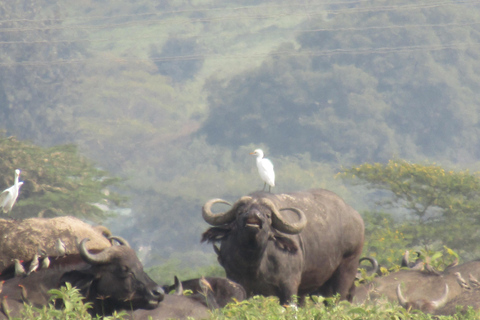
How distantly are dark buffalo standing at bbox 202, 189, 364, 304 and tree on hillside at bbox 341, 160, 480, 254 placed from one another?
42.7 feet

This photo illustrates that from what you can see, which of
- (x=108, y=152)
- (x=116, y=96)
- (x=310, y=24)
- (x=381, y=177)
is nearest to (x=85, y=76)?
(x=116, y=96)

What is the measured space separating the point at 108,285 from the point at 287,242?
2.04 meters

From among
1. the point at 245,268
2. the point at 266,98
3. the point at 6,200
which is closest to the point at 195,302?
the point at 245,268

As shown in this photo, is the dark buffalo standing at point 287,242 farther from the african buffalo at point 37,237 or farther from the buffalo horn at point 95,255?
the buffalo horn at point 95,255

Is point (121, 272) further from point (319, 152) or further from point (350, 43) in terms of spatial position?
point (350, 43)

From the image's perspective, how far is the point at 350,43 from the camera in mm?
72750

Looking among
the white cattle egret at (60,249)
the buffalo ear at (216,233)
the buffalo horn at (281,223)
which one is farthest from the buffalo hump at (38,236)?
the buffalo horn at (281,223)

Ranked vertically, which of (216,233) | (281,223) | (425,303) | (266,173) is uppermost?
(281,223)

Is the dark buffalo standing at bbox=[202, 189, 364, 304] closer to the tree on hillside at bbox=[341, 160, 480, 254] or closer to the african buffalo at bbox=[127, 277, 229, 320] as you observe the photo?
the african buffalo at bbox=[127, 277, 229, 320]

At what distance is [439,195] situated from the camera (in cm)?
2169

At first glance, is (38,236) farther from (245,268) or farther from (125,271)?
(245,268)

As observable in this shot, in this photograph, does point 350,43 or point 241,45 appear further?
point 241,45

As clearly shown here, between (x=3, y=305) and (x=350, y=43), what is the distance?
227 ft

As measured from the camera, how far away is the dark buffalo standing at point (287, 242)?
726 cm
